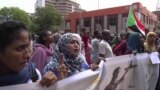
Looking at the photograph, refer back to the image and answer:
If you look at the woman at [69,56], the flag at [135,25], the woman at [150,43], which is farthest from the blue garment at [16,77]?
the flag at [135,25]

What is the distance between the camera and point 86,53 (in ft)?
A: 36.3

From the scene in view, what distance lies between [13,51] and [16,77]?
17 cm

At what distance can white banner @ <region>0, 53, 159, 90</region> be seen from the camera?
10.3 ft

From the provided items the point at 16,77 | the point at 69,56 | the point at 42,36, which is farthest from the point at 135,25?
the point at 16,77

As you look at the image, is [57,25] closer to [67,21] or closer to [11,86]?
[67,21]

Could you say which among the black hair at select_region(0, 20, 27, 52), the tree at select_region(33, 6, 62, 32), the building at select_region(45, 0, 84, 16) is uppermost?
the building at select_region(45, 0, 84, 16)

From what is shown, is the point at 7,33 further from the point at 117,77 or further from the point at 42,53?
the point at 42,53

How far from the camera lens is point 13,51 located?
2375 mm

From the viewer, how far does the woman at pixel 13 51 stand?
2.37 meters

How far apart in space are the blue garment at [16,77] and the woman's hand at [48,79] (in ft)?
0.34

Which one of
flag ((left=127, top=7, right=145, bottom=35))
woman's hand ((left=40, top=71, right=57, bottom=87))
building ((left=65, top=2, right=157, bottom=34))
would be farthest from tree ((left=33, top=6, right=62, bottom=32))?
woman's hand ((left=40, top=71, right=57, bottom=87))

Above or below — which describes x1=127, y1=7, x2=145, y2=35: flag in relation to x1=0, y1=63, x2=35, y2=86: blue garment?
A: above

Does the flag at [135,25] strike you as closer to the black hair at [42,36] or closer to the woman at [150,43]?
the woman at [150,43]

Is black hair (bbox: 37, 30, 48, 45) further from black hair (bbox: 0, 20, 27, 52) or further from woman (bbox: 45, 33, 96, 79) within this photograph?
black hair (bbox: 0, 20, 27, 52)
